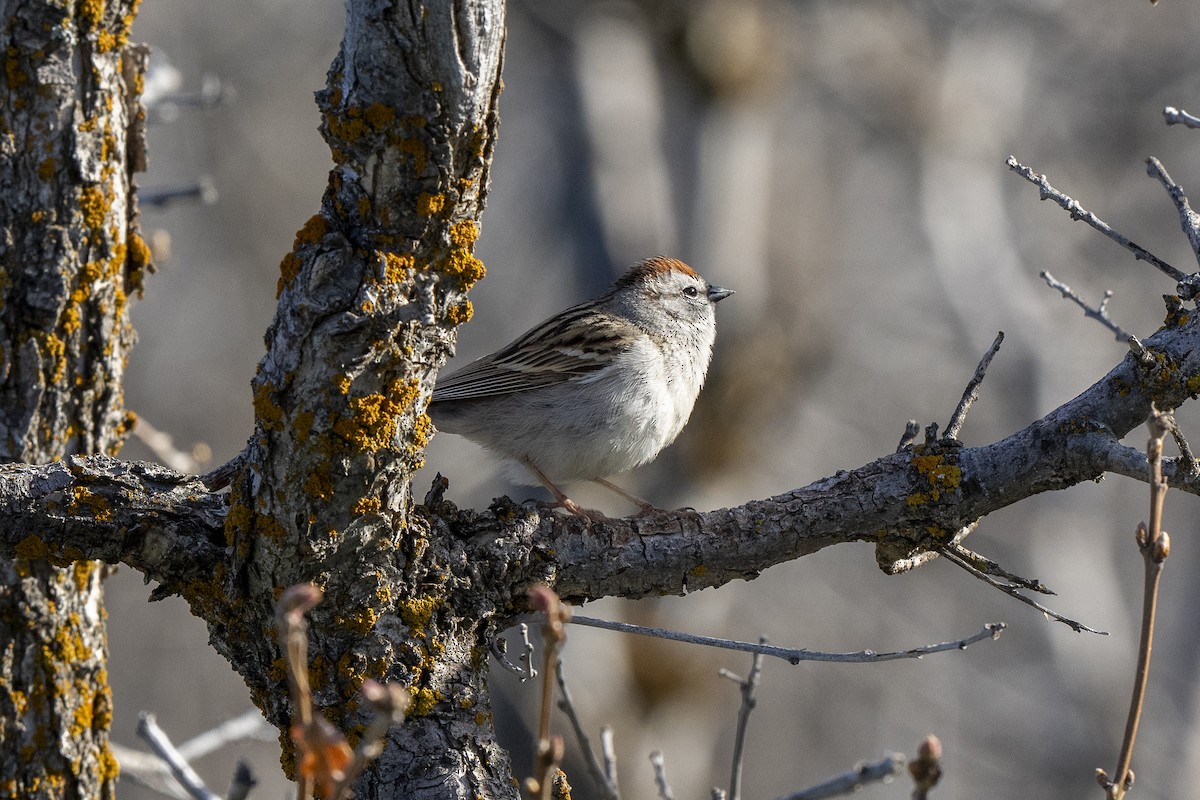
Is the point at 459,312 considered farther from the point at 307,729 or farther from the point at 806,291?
the point at 806,291

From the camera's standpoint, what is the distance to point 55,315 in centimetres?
346

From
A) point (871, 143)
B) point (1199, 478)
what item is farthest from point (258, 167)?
point (1199, 478)

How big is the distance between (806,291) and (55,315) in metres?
9.99

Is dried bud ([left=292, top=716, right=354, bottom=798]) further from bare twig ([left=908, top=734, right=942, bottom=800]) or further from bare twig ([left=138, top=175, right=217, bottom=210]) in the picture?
bare twig ([left=138, top=175, right=217, bottom=210])

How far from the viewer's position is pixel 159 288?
613 inches

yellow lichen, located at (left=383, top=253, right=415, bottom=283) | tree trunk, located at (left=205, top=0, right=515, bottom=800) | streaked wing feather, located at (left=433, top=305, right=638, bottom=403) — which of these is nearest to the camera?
tree trunk, located at (left=205, top=0, right=515, bottom=800)

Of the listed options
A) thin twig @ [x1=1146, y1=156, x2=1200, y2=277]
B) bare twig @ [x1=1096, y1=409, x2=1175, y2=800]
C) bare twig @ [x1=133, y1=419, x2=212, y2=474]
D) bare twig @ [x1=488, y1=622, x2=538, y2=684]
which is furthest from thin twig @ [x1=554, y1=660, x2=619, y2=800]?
bare twig @ [x1=133, y1=419, x2=212, y2=474]

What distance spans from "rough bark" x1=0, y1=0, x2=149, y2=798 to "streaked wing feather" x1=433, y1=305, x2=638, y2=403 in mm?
1531

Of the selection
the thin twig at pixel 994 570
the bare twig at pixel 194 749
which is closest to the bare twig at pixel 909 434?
the thin twig at pixel 994 570

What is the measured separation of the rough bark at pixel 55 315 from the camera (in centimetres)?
339

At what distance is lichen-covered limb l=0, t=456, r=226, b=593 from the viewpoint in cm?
272

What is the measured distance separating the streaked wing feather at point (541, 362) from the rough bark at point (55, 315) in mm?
1531

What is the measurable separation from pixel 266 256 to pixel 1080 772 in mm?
11551

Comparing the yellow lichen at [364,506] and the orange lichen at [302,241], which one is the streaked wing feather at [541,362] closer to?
the yellow lichen at [364,506]
